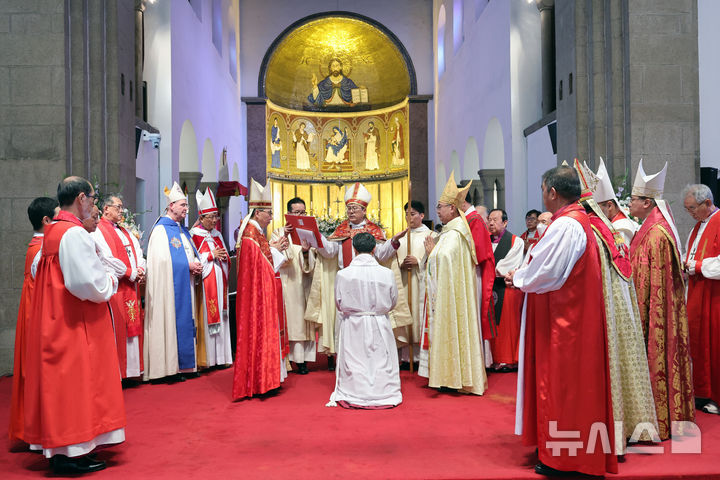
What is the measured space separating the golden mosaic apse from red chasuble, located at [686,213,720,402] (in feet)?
48.2

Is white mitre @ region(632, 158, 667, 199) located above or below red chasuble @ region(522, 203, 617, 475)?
above

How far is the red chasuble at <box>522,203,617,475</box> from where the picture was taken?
3451 mm

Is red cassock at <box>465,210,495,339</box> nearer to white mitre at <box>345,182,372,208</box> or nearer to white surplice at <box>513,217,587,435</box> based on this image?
white mitre at <box>345,182,372,208</box>

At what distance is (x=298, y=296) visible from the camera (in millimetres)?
6789

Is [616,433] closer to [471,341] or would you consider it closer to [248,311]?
[471,341]

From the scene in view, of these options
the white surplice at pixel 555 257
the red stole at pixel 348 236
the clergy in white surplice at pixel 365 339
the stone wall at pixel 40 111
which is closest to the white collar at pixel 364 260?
the clergy in white surplice at pixel 365 339

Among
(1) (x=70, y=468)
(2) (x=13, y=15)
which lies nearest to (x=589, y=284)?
(1) (x=70, y=468)

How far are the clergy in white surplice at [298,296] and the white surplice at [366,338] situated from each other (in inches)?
52.9

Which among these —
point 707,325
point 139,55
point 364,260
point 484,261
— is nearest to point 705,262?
point 707,325

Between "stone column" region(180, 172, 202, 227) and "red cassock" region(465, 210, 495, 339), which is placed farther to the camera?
"stone column" region(180, 172, 202, 227)

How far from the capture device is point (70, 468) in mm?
3703

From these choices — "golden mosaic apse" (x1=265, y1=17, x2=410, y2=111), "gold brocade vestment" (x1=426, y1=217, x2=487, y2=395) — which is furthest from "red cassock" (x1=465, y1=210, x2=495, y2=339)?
"golden mosaic apse" (x1=265, y1=17, x2=410, y2=111)

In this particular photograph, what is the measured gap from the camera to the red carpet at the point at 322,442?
146 inches

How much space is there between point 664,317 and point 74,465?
385 cm
